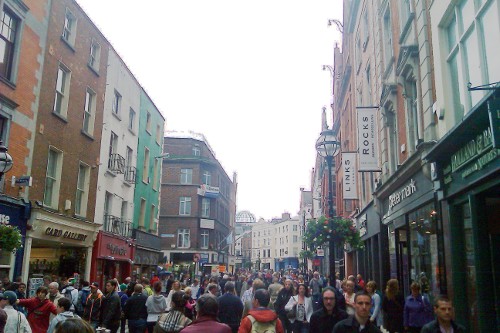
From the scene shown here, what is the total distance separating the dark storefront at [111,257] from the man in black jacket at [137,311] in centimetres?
1029

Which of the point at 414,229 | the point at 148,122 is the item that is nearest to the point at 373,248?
the point at 414,229

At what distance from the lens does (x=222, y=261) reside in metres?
61.5

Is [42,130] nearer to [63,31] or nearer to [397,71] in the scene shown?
[63,31]

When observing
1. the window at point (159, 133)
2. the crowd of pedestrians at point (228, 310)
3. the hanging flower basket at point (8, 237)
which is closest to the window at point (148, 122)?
the window at point (159, 133)

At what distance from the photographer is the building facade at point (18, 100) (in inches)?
569

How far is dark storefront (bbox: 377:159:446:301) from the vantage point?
11773mm

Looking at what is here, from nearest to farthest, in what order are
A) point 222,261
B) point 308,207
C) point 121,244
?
point 121,244 < point 222,261 < point 308,207

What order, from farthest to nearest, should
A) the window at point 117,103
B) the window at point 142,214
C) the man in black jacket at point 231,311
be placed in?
the window at point 142,214
the window at point 117,103
the man in black jacket at point 231,311

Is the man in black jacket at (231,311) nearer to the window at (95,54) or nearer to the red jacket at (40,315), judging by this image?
the red jacket at (40,315)

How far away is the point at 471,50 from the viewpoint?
30.7ft

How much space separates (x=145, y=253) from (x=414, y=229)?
1934cm

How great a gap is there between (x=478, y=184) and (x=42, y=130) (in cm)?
1405

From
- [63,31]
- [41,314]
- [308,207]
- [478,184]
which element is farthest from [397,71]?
[308,207]

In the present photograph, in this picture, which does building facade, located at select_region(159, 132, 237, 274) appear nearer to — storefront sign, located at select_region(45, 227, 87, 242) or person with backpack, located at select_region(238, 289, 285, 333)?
storefront sign, located at select_region(45, 227, 87, 242)
